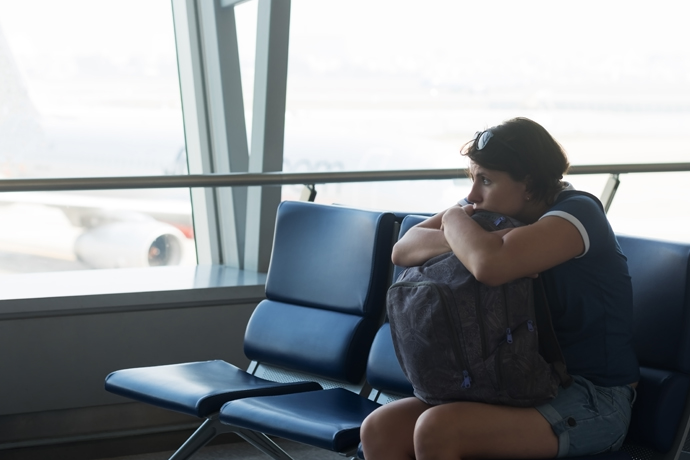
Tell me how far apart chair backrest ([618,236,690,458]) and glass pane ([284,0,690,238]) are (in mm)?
1543

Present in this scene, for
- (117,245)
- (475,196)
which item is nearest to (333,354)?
(475,196)

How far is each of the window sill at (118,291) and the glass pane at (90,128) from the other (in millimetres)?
1003

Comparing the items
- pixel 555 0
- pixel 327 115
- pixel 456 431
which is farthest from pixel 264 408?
pixel 555 0

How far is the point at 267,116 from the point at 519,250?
2.11m

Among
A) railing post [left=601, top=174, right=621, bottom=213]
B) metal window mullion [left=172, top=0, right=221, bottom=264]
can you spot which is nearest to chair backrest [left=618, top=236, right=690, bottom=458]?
railing post [left=601, top=174, right=621, bottom=213]

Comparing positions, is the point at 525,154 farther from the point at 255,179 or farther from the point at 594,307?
the point at 255,179

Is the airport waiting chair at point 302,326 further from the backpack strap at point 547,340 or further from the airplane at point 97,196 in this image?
the airplane at point 97,196

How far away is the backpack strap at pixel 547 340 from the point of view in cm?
A: 151

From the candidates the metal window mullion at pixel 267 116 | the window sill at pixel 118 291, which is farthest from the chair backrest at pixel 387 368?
the metal window mullion at pixel 267 116

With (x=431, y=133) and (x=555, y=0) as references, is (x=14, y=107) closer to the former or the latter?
(x=555, y=0)

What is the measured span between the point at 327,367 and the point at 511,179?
2.74ft

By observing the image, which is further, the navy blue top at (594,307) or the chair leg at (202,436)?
the chair leg at (202,436)

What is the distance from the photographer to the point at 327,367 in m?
2.17

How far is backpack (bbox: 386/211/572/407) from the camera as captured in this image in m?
1.46
